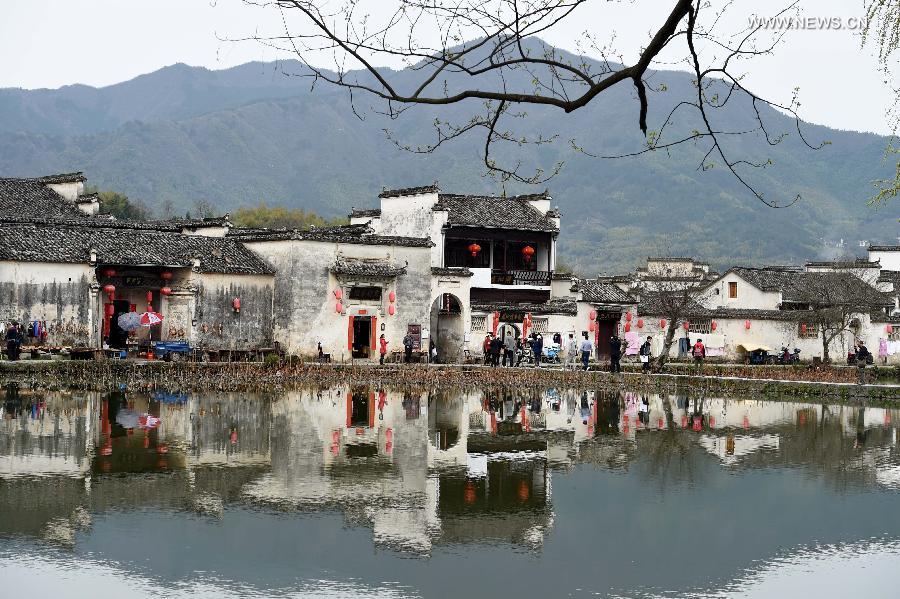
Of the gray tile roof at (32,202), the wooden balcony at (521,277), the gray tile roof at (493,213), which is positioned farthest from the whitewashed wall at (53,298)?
the wooden balcony at (521,277)

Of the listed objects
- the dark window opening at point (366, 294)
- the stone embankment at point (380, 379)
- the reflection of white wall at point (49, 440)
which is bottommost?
the reflection of white wall at point (49, 440)

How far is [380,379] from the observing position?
118 ft

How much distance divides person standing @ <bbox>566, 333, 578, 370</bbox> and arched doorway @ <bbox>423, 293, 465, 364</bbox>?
13.4 ft

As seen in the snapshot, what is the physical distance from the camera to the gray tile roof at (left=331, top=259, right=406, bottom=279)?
41906 millimetres

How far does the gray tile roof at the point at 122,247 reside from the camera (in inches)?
1425

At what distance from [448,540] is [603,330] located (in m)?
36.0

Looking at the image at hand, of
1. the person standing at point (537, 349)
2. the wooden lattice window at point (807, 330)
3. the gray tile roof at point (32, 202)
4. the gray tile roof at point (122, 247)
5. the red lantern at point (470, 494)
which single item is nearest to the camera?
the red lantern at point (470, 494)

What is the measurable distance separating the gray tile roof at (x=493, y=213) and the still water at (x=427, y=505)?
23.3m

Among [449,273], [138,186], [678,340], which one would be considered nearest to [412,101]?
[449,273]

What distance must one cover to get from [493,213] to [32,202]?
60.7ft

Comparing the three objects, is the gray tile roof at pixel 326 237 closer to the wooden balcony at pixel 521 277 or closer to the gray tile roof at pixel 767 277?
the wooden balcony at pixel 521 277

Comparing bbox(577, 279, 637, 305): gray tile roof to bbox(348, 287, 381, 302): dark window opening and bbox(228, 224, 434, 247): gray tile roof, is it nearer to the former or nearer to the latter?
bbox(228, 224, 434, 247): gray tile roof

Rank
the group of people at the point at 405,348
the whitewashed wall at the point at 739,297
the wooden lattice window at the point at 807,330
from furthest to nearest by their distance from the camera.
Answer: the whitewashed wall at the point at 739,297 < the wooden lattice window at the point at 807,330 < the group of people at the point at 405,348

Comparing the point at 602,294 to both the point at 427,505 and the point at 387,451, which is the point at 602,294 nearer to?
the point at 387,451
